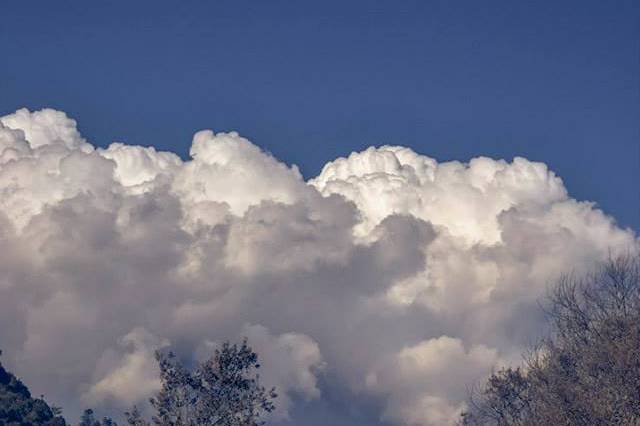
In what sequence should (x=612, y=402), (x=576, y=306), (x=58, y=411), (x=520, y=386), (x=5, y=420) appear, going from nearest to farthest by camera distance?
1. (x=612, y=402)
2. (x=576, y=306)
3. (x=520, y=386)
4. (x=5, y=420)
5. (x=58, y=411)

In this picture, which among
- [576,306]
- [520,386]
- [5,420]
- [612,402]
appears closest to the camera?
[612,402]

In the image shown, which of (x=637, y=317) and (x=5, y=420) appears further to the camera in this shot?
(x=5, y=420)

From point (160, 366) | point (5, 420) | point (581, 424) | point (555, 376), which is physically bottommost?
point (581, 424)

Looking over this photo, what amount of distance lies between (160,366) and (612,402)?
81.5 feet

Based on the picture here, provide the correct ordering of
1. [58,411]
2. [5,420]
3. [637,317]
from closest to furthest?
[637,317]
[5,420]
[58,411]

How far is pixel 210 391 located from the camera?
60.1m

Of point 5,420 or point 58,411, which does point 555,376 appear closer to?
point 5,420

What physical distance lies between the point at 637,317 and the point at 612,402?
291 inches

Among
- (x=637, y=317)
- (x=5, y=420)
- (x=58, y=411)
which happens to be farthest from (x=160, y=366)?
(x=58, y=411)

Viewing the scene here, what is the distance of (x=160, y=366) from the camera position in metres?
61.2

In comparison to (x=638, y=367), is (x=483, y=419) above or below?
above

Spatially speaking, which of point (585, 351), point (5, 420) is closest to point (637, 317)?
point (585, 351)

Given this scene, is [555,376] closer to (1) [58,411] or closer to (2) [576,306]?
(2) [576,306]

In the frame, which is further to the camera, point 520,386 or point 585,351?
point 520,386
